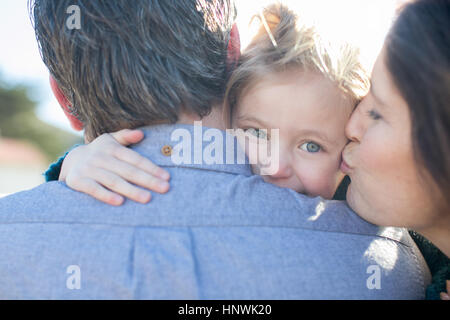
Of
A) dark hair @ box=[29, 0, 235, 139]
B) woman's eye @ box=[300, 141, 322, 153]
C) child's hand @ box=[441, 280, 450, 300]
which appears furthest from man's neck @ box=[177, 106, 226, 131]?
child's hand @ box=[441, 280, 450, 300]

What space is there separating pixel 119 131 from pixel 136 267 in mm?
489

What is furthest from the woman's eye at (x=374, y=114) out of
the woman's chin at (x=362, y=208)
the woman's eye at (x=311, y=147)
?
the woman's eye at (x=311, y=147)

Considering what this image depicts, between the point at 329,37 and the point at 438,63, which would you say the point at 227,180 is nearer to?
the point at 438,63

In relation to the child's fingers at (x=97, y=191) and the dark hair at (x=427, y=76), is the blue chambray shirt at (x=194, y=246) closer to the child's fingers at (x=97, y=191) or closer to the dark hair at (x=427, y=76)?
the child's fingers at (x=97, y=191)

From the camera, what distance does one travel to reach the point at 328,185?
195 centimetres

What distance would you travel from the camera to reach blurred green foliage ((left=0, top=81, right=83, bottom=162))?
1098 inches

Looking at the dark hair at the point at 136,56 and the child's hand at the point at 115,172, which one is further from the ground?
the dark hair at the point at 136,56

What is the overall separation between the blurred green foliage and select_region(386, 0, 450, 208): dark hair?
28.0 m

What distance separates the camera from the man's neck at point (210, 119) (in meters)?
1.56

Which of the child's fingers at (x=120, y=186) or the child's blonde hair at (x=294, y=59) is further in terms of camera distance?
the child's blonde hair at (x=294, y=59)

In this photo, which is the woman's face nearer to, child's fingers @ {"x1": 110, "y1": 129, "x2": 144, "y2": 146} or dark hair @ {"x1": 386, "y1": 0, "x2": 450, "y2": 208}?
dark hair @ {"x1": 386, "y1": 0, "x2": 450, "y2": 208}

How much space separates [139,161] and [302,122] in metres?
0.71

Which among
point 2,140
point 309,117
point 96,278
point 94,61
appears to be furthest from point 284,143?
point 2,140

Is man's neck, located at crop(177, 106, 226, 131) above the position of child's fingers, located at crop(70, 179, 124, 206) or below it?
above
